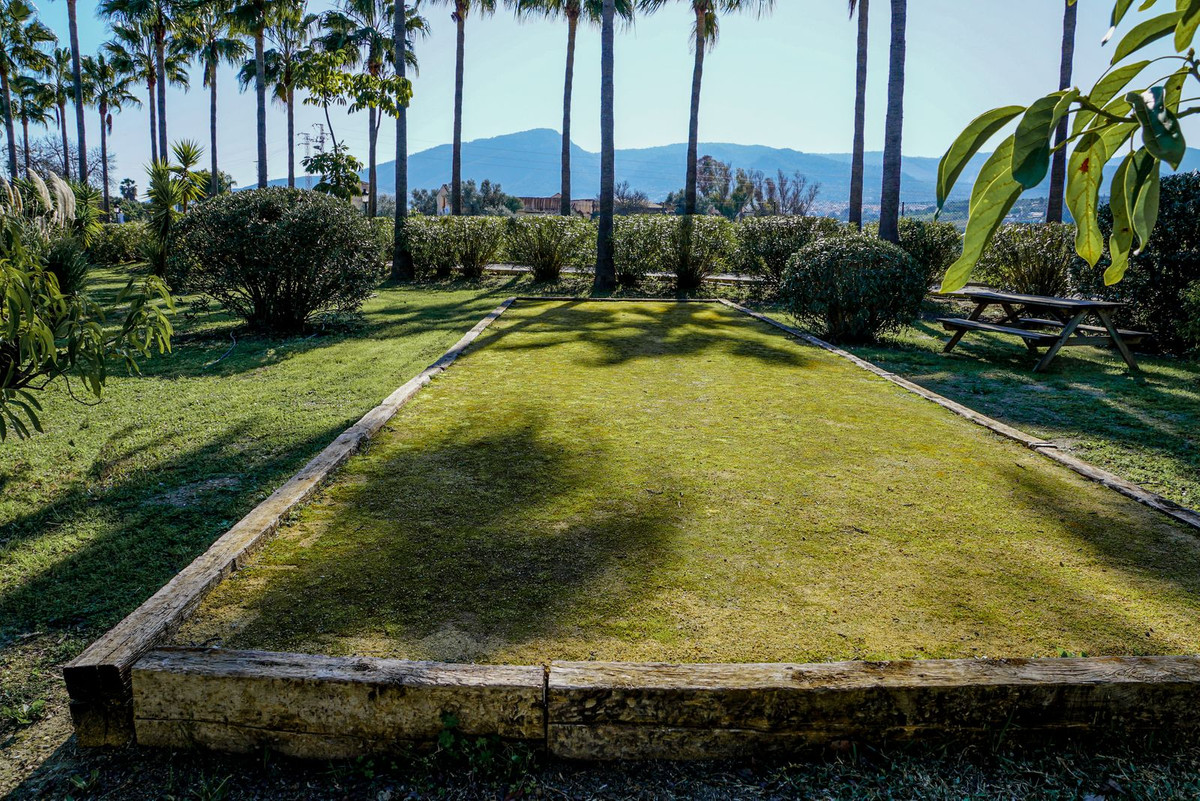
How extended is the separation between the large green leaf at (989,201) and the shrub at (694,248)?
51.6 feet

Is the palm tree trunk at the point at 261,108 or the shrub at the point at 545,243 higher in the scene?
the palm tree trunk at the point at 261,108

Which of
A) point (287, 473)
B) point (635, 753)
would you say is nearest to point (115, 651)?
point (635, 753)

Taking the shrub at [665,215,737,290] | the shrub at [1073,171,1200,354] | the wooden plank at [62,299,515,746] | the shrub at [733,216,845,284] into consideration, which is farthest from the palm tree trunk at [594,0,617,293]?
the wooden plank at [62,299,515,746]

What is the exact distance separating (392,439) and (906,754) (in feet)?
12.3

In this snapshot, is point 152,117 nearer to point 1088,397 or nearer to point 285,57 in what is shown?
point 285,57

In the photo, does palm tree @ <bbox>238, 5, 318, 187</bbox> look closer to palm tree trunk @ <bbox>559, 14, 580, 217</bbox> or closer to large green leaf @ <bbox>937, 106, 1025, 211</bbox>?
palm tree trunk @ <bbox>559, 14, 580, 217</bbox>

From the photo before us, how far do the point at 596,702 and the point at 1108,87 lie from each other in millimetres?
1971

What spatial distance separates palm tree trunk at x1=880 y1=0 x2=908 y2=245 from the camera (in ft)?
41.7

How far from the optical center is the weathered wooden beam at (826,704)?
7.27ft

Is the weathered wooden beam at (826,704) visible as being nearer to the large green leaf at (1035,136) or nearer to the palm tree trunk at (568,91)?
the large green leaf at (1035,136)

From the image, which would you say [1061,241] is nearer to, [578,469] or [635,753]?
[578,469]

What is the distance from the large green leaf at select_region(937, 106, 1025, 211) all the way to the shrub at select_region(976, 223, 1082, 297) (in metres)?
14.1

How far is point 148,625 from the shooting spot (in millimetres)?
2498

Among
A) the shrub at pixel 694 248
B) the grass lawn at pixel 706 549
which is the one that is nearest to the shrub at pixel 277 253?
the grass lawn at pixel 706 549
